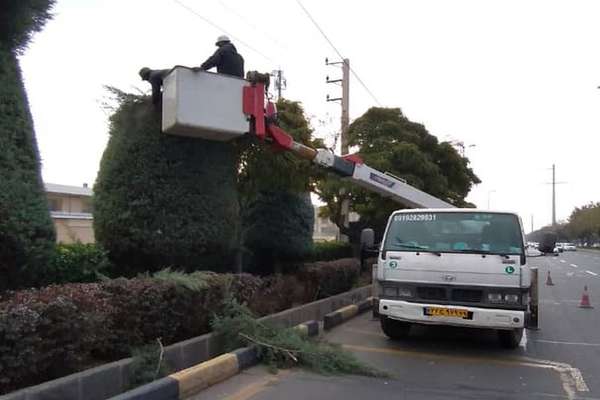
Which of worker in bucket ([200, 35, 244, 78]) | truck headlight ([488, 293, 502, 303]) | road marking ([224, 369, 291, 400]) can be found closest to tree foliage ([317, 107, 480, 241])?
worker in bucket ([200, 35, 244, 78])

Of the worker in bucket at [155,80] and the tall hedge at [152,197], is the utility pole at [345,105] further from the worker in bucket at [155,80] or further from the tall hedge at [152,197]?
the worker in bucket at [155,80]

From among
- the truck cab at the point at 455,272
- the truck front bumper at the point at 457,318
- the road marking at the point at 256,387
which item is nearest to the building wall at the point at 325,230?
the truck cab at the point at 455,272

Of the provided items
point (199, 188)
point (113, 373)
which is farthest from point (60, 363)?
point (199, 188)

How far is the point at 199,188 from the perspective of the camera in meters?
8.80

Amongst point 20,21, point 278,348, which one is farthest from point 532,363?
point 20,21

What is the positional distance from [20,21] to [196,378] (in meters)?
4.01

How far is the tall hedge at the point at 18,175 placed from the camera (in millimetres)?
5688

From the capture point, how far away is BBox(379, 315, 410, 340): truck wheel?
968 centimetres

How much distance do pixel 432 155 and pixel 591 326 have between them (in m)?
13.6

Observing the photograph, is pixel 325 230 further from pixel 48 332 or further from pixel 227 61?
pixel 48 332

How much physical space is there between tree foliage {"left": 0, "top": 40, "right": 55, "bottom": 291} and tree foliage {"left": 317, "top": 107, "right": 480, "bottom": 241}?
12.7 m

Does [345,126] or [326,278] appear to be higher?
[345,126]

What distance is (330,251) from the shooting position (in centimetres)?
1781

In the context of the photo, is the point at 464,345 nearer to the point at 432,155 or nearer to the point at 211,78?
the point at 211,78
